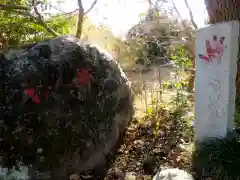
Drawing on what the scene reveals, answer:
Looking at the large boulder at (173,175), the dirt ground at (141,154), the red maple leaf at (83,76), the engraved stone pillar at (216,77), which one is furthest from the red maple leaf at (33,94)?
the engraved stone pillar at (216,77)

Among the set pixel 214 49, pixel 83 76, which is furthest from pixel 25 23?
pixel 214 49

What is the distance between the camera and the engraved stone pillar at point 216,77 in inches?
124

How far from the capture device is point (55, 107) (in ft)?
11.3

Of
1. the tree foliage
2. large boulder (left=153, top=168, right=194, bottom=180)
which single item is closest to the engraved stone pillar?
large boulder (left=153, top=168, right=194, bottom=180)

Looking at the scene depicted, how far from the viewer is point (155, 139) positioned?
4.55 metres

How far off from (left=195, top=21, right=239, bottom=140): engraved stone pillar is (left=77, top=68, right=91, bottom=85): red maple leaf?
1417mm

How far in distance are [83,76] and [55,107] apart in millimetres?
558

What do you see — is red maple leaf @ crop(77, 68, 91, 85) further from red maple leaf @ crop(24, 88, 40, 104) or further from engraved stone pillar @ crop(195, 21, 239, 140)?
engraved stone pillar @ crop(195, 21, 239, 140)

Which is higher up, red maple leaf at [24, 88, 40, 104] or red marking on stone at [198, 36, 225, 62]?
red marking on stone at [198, 36, 225, 62]

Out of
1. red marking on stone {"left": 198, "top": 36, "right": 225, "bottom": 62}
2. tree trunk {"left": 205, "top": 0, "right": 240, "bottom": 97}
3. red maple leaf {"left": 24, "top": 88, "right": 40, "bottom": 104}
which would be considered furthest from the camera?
tree trunk {"left": 205, "top": 0, "right": 240, "bottom": 97}

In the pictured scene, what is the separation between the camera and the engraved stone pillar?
3.15 metres

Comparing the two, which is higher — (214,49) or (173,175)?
(214,49)

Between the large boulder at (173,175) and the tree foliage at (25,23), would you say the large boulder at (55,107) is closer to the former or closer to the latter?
the large boulder at (173,175)

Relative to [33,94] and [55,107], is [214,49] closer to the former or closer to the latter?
[55,107]
